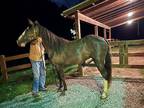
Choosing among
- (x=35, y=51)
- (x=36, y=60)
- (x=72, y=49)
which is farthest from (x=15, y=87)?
(x=72, y=49)

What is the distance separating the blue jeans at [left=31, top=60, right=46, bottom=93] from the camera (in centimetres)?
603

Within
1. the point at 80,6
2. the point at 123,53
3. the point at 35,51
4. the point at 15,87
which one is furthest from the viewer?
the point at 80,6

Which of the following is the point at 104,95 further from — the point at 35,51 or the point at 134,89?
the point at 35,51

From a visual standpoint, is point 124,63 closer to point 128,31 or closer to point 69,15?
point 69,15

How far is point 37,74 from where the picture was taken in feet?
19.8

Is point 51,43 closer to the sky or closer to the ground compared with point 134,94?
closer to the sky

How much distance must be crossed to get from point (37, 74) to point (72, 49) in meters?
1.27

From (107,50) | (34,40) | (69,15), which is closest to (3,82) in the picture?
(34,40)

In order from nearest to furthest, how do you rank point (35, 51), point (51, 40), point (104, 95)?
point (104, 95)
point (51, 40)
point (35, 51)

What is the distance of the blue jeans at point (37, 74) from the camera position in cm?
603

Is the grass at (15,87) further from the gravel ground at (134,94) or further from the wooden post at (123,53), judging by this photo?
the gravel ground at (134,94)

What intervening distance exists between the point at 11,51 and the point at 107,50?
20.4 meters

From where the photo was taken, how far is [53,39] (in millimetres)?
5898

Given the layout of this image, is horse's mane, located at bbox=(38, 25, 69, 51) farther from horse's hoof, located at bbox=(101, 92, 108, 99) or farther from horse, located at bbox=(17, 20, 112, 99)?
horse's hoof, located at bbox=(101, 92, 108, 99)
